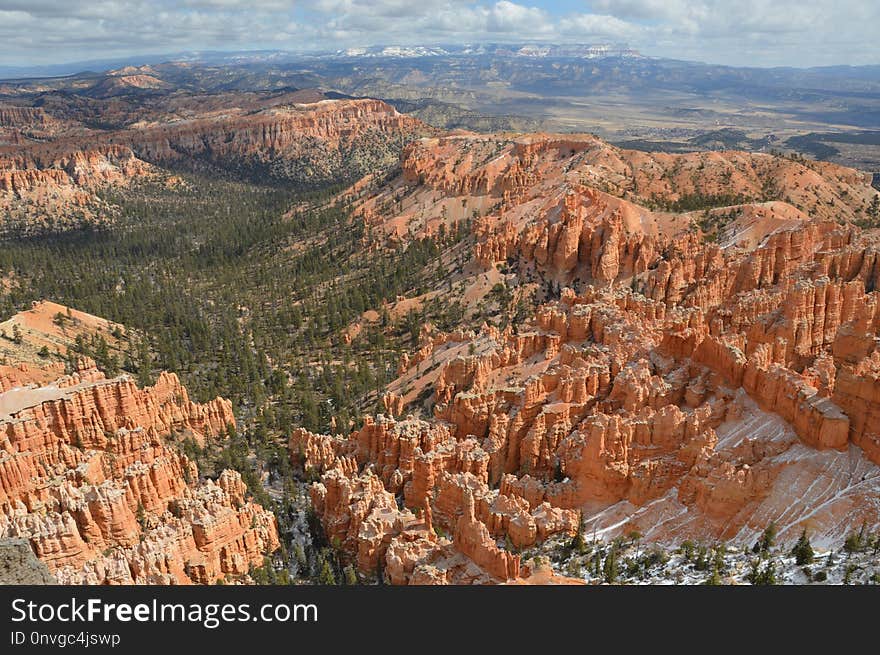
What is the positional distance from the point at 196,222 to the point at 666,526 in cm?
16661

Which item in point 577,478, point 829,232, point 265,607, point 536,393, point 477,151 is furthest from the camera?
point 477,151

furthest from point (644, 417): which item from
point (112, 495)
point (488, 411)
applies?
point (112, 495)

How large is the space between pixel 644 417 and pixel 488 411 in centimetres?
1295

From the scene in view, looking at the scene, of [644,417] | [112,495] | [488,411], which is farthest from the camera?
[488,411]

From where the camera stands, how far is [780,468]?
3412cm

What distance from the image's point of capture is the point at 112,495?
123 ft

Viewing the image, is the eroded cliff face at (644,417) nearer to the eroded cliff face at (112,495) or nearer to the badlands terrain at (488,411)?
the badlands terrain at (488,411)

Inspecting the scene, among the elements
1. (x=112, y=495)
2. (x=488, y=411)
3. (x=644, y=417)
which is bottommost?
(x=112, y=495)

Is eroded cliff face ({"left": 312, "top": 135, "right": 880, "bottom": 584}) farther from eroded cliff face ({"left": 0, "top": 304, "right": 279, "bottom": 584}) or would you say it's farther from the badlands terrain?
eroded cliff face ({"left": 0, "top": 304, "right": 279, "bottom": 584})

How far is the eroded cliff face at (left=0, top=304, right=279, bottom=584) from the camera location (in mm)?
33906

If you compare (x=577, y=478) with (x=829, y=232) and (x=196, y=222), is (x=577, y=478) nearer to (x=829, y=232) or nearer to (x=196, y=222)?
(x=829, y=232)

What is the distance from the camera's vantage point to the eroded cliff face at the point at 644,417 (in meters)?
33.5

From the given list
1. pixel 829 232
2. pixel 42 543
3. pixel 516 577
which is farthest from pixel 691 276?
pixel 42 543

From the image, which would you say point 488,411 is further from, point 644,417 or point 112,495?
point 112,495
